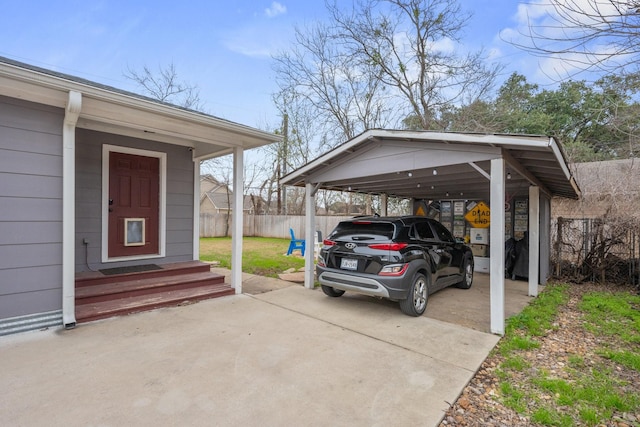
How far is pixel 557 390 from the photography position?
8.71ft

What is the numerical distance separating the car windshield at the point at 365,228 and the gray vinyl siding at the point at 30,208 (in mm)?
3796

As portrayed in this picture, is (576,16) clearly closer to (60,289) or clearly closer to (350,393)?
(350,393)

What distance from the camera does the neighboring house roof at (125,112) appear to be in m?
3.30

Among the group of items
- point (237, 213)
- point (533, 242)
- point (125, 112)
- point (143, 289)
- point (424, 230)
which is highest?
point (125, 112)

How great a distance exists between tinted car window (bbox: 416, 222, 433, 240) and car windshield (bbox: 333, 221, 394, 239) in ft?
2.34

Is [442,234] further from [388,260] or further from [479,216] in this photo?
[479,216]

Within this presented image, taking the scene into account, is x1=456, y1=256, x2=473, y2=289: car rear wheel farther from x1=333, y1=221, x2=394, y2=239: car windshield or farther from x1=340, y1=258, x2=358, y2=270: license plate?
x1=340, y1=258, x2=358, y2=270: license plate

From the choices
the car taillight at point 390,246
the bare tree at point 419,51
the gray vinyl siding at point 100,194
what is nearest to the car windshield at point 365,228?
the car taillight at point 390,246

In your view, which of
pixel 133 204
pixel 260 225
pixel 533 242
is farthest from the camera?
pixel 260 225

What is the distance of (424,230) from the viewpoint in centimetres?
514

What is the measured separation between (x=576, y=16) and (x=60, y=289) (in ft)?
19.6

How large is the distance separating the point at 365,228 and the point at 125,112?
148 inches

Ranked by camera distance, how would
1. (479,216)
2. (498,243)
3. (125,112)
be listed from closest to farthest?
(498,243) → (125,112) → (479,216)

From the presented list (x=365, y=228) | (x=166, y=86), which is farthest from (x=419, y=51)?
(x=166, y=86)
